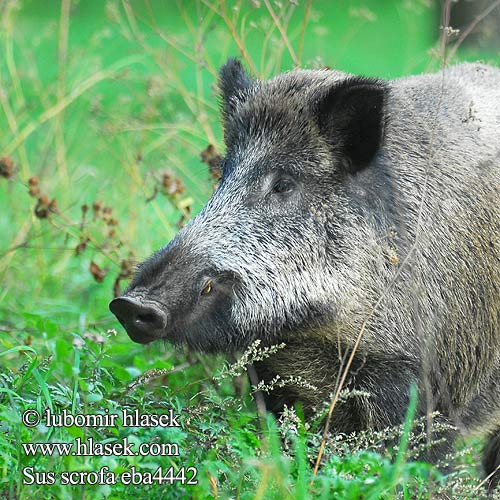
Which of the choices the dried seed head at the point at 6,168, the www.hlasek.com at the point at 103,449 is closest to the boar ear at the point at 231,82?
the dried seed head at the point at 6,168

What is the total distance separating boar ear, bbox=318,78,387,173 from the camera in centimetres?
458

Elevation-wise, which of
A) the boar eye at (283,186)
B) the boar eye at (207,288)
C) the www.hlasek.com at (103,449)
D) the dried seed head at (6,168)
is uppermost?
the dried seed head at (6,168)

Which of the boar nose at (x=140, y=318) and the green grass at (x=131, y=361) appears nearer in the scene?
the green grass at (x=131, y=361)

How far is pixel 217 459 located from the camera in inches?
147

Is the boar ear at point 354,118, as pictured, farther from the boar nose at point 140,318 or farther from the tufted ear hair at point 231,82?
the boar nose at point 140,318

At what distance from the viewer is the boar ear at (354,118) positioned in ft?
15.0

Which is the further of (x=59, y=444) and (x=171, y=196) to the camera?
(x=171, y=196)

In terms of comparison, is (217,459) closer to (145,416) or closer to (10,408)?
(145,416)

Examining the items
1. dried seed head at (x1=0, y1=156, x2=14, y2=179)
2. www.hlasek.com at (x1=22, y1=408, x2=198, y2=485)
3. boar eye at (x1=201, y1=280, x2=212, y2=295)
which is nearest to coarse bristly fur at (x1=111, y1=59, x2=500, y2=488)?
boar eye at (x1=201, y1=280, x2=212, y2=295)

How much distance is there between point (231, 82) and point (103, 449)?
2.25 metres

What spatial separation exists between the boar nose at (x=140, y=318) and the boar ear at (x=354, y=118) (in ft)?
4.00

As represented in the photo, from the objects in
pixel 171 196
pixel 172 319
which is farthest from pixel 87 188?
pixel 172 319

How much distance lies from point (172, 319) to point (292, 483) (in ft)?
2.73

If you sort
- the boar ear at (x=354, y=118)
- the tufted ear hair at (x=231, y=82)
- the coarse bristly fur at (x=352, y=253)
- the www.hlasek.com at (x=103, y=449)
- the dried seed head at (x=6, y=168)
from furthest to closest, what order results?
1. the dried seed head at (x=6, y=168)
2. the tufted ear hair at (x=231, y=82)
3. the boar ear at (x=354, y=118)
4. the coarse bristly fur at (x=352, y=253)
5. the www.hlasek.com at (x=103, y=449)
